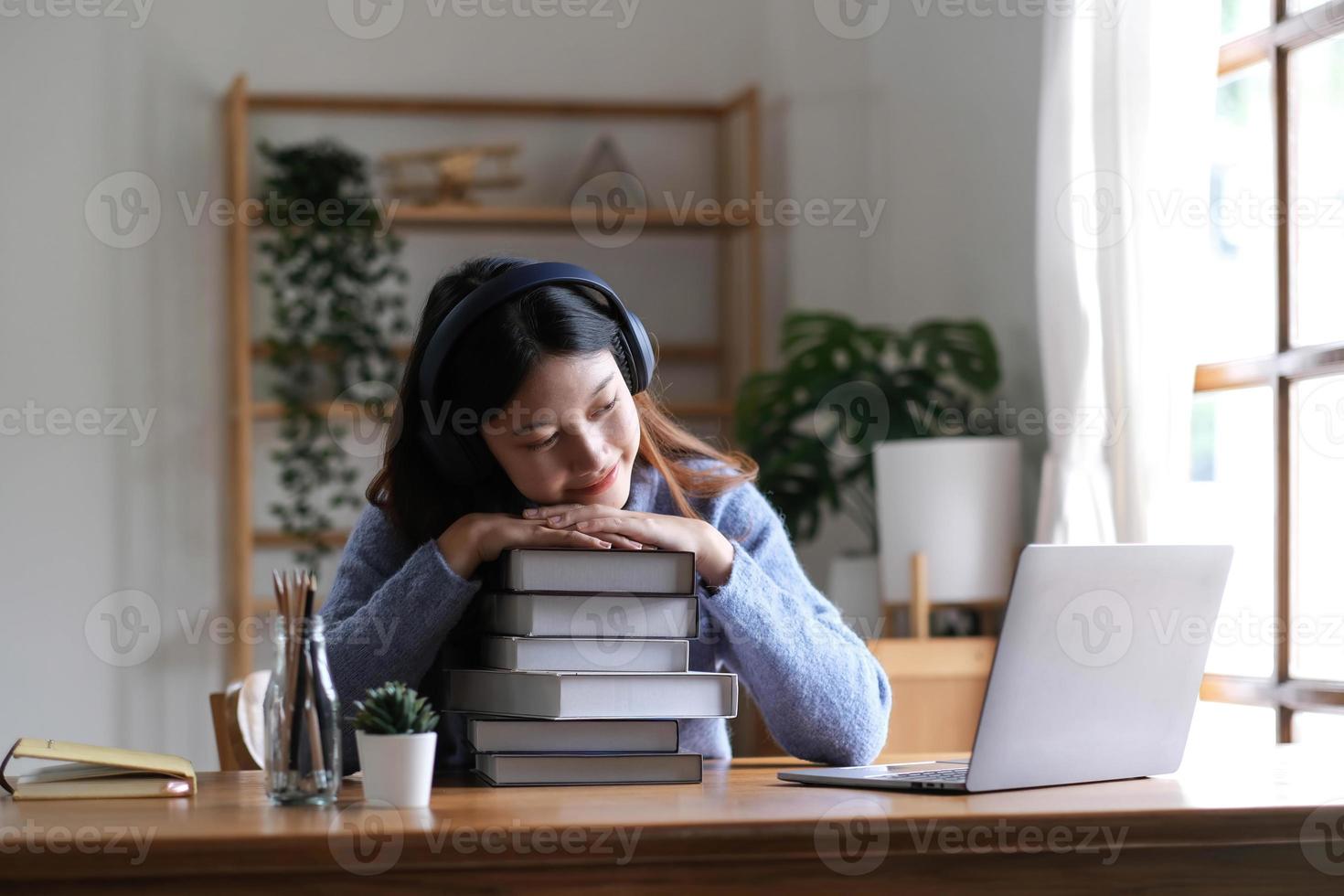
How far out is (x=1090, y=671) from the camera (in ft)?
3.95

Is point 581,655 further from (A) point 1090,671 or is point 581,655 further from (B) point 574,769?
(A) point 1090,671

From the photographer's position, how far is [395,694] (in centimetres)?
112

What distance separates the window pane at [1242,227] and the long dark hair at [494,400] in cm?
116

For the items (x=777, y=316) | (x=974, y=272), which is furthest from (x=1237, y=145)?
(x=777, y=316)

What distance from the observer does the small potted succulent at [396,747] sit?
1100 mm

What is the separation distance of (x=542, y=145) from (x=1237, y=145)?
6.64 feet
